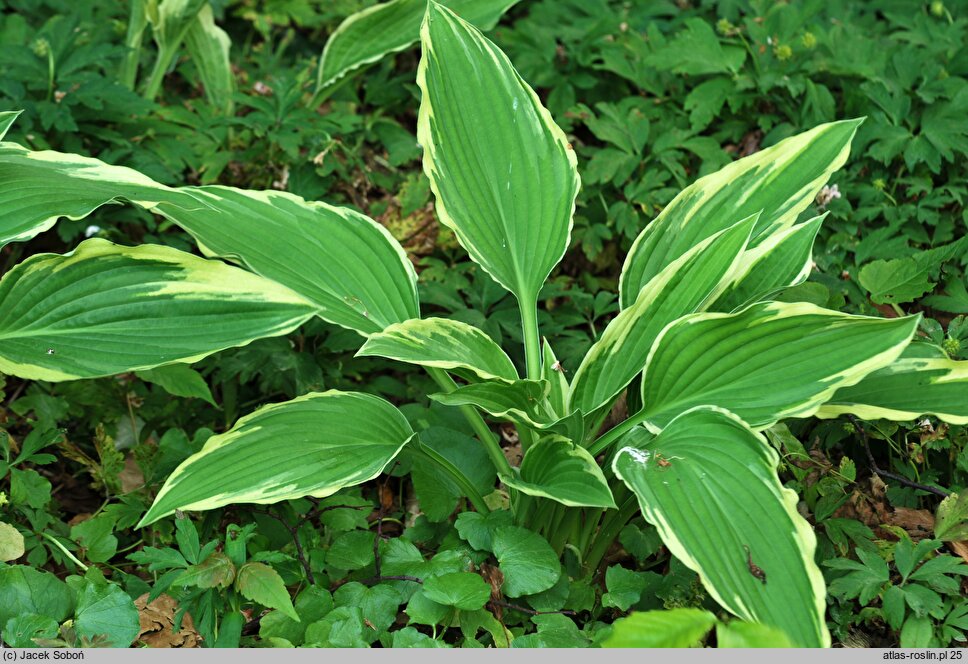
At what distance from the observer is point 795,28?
9.32 feet

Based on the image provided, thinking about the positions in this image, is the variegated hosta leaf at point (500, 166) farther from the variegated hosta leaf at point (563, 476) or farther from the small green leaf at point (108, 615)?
the small green leaf at point (108, 615)

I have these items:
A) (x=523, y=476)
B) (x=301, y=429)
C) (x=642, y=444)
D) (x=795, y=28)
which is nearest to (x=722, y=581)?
(x=642, y=444)

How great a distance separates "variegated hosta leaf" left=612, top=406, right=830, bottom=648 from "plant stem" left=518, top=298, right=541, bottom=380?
0.36m

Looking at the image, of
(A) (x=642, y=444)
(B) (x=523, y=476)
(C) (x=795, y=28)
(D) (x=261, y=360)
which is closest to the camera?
(A) (x=642, y=444)

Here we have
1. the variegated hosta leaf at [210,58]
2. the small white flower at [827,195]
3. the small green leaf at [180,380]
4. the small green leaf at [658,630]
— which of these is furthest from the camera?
the variegated hosta leaf at [210,58]

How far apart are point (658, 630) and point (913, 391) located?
2.57 ft

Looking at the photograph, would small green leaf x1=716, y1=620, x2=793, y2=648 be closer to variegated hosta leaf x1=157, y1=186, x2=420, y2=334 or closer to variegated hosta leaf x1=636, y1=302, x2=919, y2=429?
variegated hosta leaf x1=636, y1=302, x2=919, y2=429

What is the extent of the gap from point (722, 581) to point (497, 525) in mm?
537

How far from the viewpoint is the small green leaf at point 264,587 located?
1636 millimetres

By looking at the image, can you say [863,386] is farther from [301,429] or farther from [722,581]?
[301,429]

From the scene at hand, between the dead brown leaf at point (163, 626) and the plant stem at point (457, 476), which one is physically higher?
the plant stem at point (457, 476)

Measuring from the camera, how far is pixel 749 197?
1.99m

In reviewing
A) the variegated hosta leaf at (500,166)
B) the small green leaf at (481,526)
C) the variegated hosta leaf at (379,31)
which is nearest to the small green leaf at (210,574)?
the small green leaf at (481,526)

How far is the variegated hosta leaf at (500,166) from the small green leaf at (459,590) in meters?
0.65
